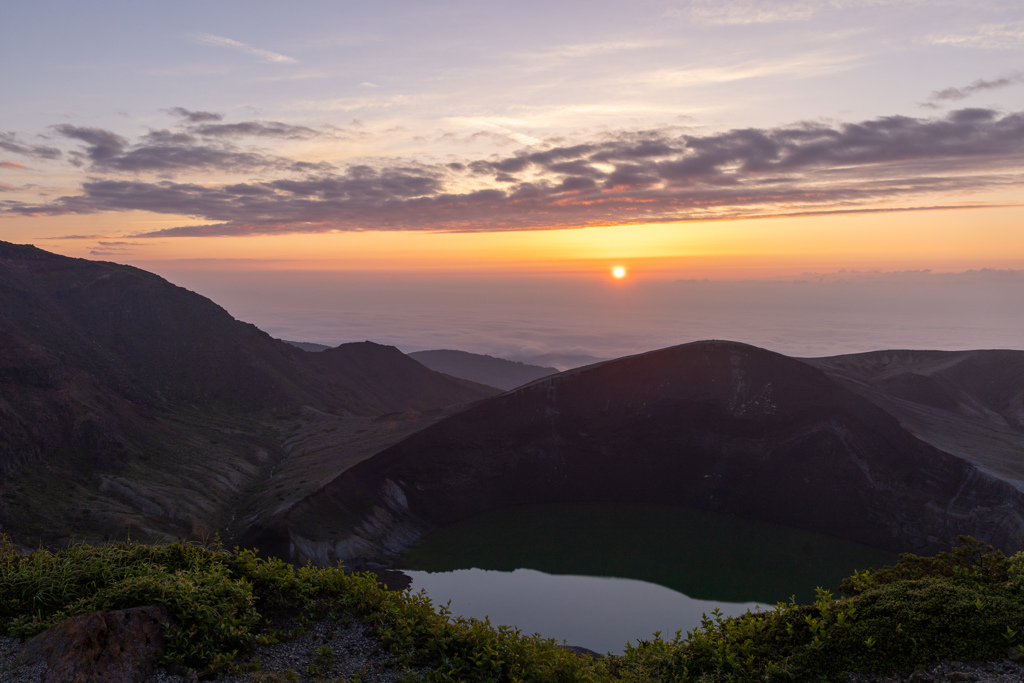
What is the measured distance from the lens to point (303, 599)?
16.4 m

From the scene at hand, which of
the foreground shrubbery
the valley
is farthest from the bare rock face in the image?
the valley

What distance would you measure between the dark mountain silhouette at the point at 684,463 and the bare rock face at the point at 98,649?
43.8 meters

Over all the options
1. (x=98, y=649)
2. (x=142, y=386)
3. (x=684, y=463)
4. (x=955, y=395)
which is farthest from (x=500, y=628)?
(x=955, y=395)

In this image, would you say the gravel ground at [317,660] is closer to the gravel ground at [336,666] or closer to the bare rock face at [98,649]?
the gravel ground at [336,666]

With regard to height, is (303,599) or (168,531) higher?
(303,599)

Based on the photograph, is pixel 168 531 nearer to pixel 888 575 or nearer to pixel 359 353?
pixel 888 575

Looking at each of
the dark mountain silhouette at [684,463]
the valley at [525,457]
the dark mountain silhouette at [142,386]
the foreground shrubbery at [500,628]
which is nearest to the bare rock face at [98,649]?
the foreground shrubbery at [500,628]

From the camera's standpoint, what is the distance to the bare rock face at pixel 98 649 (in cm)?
1170

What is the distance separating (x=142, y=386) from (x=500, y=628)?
4329 inches

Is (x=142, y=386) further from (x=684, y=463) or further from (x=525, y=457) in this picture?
(x=684, y=463)

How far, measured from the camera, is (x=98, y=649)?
39.3ft

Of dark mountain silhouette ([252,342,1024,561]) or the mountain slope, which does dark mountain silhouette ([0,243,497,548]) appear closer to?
dark mountain silhouette ([252,342,1024,561])

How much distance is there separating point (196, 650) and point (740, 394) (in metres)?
71.4

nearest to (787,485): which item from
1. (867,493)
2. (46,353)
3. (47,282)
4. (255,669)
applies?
(867,493)
